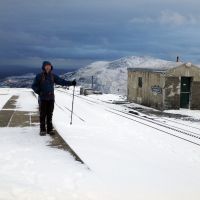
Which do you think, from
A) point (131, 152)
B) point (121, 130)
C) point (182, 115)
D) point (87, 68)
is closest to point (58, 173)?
point (131, 152)

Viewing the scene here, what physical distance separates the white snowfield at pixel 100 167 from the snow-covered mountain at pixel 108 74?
1850 inches

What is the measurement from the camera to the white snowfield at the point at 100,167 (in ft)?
21.0

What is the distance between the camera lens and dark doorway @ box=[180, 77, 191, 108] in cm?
2158

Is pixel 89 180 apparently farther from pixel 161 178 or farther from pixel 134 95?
pixel 134 95

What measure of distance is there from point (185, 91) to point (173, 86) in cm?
88

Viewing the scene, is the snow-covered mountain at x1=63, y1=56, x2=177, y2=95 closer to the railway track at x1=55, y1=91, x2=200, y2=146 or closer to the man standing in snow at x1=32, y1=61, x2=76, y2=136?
the railway track at x1=55, y1=91, x2=200, y2=146

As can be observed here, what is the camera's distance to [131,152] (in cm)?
943

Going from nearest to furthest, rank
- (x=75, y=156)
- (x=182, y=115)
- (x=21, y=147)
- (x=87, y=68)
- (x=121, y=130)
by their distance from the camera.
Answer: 1. (x=75, y=156)
2. (x=21, y=147)
3. (x=121, y=130)
4. (x=182, y=115)
5. (x=87, y=68)

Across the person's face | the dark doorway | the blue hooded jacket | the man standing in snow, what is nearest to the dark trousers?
the man standing in snow

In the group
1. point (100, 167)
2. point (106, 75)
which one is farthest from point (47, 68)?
point (106, 75)

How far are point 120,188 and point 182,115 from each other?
1290cm

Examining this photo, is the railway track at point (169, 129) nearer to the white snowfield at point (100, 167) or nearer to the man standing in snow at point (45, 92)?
the white snowfield at point (100, 167)

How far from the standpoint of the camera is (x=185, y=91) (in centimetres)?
2166

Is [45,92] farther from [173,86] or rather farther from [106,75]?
[106,75]
